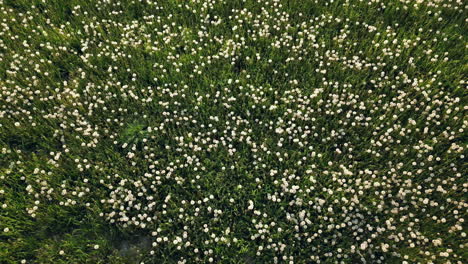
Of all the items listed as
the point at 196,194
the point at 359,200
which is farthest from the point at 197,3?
the point at 359,200

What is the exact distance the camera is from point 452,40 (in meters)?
6.27

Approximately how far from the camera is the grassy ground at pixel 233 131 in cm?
452

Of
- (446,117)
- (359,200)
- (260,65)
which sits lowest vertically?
(359,200)

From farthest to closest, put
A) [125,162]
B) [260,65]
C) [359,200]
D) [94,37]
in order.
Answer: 1. [94,37]
2. [260,65]
3. [125,162]
4. [359,200]

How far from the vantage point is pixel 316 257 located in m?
4.27

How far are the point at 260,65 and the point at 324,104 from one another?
142cm

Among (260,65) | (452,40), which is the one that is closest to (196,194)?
(260,65)

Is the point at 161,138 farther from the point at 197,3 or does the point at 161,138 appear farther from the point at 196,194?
the point at 197,3

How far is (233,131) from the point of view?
5.38 metres

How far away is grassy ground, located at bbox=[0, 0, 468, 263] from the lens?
4.52 meters

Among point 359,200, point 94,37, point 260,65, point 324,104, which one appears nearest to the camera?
point 359,200

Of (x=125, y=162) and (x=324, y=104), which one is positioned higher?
(x=324, y=104)

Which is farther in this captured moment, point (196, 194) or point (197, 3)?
point (197, 3)

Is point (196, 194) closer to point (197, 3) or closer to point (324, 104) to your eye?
point (324, 104)
